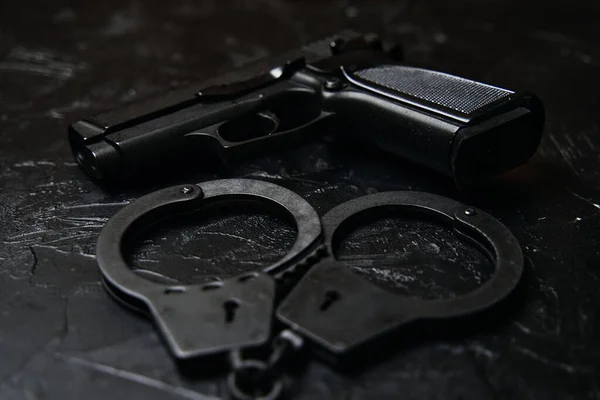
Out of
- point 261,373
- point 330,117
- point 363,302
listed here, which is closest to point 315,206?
point 330,117

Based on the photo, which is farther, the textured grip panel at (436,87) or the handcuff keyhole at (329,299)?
the textured grip panel at (436,87)

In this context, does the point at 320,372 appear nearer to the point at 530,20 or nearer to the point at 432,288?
the point at 432,288

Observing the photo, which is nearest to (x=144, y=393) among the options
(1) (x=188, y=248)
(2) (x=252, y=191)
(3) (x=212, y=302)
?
(3) (x=212, y=302)

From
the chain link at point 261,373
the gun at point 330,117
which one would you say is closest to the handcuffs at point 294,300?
the chain link at point 261,373

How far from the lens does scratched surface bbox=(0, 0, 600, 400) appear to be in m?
0.92

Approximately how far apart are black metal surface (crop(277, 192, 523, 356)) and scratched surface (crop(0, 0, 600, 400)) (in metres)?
0.03

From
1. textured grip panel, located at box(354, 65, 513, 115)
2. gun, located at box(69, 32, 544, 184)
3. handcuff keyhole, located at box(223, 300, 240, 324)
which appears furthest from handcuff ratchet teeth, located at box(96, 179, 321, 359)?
textured grip panel, located at box(354, 65, 513, 115)

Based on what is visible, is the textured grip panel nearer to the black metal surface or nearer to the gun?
the gun

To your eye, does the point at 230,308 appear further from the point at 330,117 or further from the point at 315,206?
the point at 330,117

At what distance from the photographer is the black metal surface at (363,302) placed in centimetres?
91

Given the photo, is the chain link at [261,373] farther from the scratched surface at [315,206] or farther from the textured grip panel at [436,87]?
the textured grip panel at [436,87]

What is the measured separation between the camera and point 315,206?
4.03ft

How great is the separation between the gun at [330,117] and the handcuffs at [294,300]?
12 centimetres

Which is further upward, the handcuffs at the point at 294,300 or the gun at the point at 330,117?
the gun at the point at 330,117
